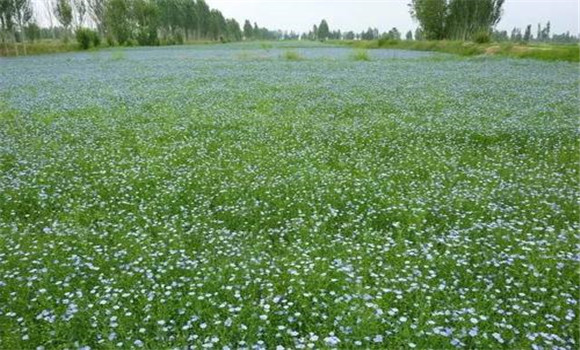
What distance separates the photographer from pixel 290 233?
21.4 ft

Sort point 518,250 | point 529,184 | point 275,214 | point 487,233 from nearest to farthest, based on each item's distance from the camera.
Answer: point 518,250
point 487,233
point 275,214
point 529,184

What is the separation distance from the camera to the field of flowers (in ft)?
14.3

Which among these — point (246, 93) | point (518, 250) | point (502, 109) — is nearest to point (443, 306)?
point (518, 250)

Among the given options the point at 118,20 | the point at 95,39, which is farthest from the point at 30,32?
the point at 118,20

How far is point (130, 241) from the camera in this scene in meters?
6.10

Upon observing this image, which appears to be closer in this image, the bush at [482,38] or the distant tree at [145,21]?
the bush at [482,38]

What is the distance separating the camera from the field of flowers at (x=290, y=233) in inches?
171

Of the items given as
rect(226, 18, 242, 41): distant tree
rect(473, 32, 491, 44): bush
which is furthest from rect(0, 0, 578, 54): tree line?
rect(226, 18, 242, 41): distant tree

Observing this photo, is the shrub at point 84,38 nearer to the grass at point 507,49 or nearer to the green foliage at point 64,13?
the green foliage at point 64,13

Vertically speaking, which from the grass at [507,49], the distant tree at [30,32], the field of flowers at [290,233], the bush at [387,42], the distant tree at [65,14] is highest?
the distant tree at [65,14]

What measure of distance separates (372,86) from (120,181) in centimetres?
1720

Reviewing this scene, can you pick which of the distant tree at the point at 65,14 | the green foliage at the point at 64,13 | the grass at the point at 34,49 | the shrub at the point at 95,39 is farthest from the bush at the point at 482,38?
the green foliage at the point at 64,13

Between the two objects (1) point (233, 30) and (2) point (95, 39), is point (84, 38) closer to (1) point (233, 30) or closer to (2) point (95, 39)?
(2) point (95, 39)

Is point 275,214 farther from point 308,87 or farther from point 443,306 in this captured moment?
point 308,87
